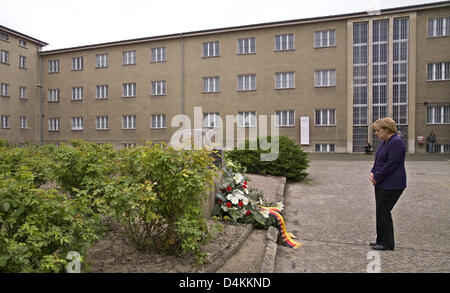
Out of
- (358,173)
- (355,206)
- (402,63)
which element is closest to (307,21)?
(402,63)

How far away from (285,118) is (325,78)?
4.90 m

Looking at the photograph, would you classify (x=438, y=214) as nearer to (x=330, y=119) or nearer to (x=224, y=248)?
(x=224, y=248)

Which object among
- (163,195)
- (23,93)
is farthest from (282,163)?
(23,93)

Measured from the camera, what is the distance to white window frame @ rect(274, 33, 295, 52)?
94.8 ft

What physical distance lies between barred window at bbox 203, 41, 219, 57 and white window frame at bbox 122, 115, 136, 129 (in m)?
10.0

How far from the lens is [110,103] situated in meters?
34.2

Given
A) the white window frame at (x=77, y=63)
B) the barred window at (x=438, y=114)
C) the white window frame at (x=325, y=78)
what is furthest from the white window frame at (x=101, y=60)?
the barred window at (x=438, y=114)

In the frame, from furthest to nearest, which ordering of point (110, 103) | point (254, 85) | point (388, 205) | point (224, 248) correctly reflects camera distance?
1. point (110, 103)
2. point (254, 85)
3. point (388, 205)
4. point (224, 248)

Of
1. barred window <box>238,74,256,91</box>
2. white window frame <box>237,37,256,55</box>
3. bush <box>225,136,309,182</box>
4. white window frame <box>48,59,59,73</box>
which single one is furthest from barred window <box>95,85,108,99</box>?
bush <box>225,136,309,182</box>

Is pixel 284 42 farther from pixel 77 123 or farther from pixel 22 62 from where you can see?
pixel 22 62

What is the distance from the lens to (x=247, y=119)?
29828 millimetres

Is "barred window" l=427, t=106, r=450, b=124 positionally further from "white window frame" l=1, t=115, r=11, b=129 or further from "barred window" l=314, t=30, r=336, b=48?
"white window frame" l=1, t=115, r=11, b=129

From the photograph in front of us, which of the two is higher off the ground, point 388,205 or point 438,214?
point 388,205
